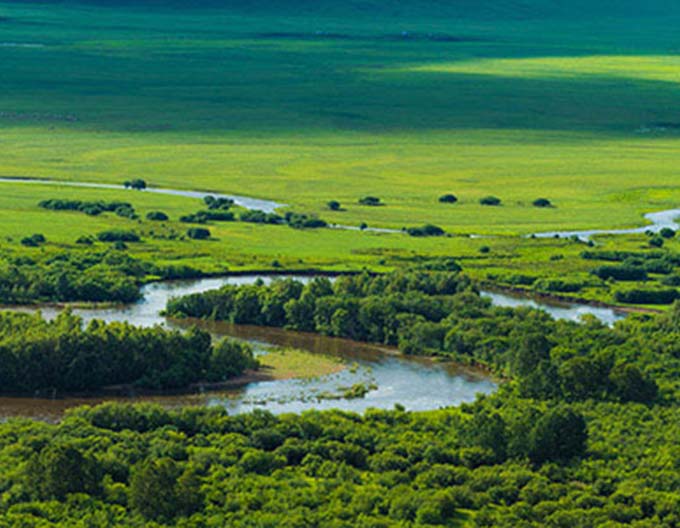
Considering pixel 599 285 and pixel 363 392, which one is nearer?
pixel 363 392

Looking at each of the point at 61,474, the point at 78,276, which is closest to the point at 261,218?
the point at 78,276

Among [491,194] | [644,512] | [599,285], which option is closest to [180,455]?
[644,512]

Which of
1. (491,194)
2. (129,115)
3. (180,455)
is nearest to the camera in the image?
(180,455)

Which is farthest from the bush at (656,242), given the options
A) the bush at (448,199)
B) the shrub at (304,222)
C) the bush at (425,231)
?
the bush at (448,199)

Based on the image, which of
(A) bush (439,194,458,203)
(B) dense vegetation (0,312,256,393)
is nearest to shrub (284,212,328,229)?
(A) bush (439,194,458,203)

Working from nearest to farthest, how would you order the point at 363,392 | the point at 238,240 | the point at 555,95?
1. the point at 363,392
2. the point at 238,240
3. the point at 555,95

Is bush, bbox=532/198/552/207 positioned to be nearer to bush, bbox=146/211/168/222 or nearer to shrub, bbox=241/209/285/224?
shrub, bbox=241/209/285/224

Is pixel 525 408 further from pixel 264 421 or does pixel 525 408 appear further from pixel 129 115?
pixel 129 115
